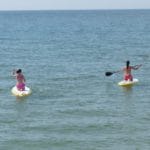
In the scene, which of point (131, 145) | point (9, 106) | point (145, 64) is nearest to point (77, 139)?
point (131, 145)

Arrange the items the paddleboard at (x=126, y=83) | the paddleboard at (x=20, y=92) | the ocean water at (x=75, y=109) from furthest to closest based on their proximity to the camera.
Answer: the paddleboard at (x=126, y=83) < the paddleboard at (x=20, y=92) < the ocean water at (x=75, y=109)

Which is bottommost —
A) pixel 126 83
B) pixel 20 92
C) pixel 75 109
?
pixel 75 109

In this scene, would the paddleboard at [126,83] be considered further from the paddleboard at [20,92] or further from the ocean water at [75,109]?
the paddleboard at [20,92]

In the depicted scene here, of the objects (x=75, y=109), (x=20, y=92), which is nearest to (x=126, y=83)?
(x=20, y=92)

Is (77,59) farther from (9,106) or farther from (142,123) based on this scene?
(142,123)

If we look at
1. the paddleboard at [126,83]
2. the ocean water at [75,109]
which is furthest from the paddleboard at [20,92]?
the paddleboard at [126,83]

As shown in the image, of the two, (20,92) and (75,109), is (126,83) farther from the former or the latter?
(75,109)

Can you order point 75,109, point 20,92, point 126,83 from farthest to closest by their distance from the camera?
point 126,83 < point 20,92 < point 75,109

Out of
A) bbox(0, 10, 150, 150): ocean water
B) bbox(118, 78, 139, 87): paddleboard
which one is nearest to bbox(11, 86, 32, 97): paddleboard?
bbox(0, 10, 150, 150): ocean water

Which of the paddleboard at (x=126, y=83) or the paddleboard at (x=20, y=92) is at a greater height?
the paddleboard at (x=126, y=83)

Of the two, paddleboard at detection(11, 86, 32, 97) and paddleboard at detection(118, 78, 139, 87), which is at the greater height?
paddleboard at detection(118, 78, 139, 87)

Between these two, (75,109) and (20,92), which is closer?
(75,109)

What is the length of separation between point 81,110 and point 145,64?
62.4ft

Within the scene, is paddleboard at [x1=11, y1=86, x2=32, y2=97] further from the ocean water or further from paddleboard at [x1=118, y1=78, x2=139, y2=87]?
paddleboard at [x1=118, y1=78, x2=139, y2=87]
